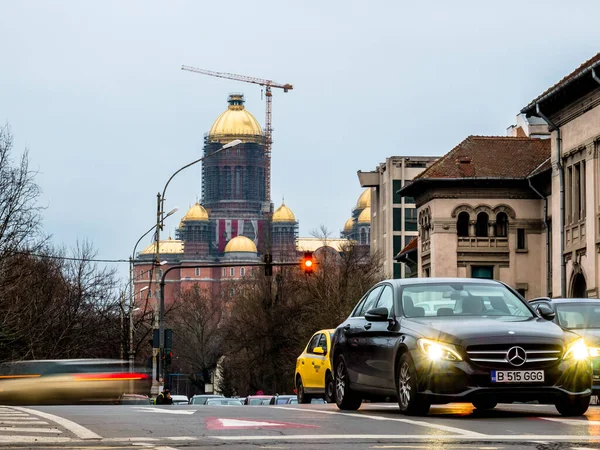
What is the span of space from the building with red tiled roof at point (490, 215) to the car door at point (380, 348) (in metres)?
54.0

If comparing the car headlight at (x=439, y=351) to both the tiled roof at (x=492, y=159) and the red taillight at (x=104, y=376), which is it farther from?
the tiled roof at (x=492, y=159)

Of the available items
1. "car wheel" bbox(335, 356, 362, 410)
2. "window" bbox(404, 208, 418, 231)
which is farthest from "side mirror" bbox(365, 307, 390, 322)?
"window" bbox(404, 208, 418, 231)

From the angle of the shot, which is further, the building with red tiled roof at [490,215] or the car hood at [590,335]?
the building with red tiled roof at [490,215]

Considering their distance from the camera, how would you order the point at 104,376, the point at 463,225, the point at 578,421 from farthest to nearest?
the point at 463,225 < the point at 104,376 < the point at 578,421

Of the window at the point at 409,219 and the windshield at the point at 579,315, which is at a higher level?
the window at the point at 409,219

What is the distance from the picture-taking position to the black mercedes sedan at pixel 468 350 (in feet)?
47.9

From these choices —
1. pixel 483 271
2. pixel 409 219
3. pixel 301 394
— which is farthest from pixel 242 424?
pixel 409 219

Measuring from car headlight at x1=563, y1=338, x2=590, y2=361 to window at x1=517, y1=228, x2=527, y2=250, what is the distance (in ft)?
187

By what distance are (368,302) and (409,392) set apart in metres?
2.42

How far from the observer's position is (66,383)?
1232 inches

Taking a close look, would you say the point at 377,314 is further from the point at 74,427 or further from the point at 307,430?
the point at 74,427

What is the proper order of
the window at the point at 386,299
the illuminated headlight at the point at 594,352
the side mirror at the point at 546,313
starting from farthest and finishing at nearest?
the illuminated headlight at the point at 594,352
the window at the point at 386,299
the side mirror at the point at 546,313

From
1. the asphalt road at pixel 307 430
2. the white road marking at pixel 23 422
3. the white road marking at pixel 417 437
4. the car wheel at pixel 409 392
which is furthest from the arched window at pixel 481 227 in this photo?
the white road marking at pixel 417 437

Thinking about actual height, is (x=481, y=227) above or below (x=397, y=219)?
below
